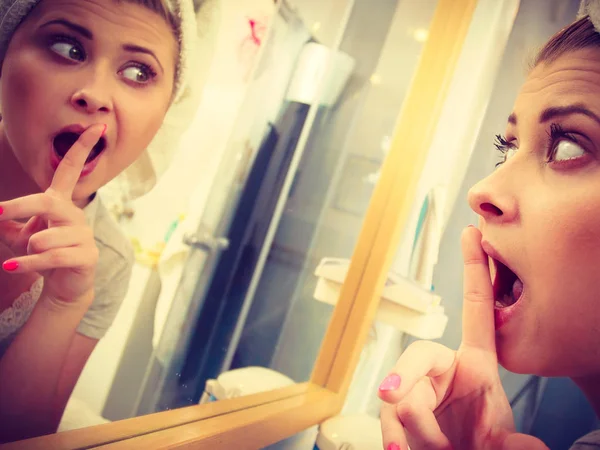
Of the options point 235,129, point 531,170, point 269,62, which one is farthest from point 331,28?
point 531,170

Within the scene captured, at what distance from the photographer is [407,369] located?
56 cm

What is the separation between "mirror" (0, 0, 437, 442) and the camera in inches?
28.0

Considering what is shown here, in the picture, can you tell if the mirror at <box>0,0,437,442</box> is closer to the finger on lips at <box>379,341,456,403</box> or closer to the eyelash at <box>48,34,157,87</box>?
the eyelash at <box>48,34,157,87</box>

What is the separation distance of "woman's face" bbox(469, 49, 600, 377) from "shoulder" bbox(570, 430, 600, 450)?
90 millimetres

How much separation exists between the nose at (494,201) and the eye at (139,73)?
0.52m

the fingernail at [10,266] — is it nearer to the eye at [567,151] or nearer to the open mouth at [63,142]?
the open mouth at [63,142]

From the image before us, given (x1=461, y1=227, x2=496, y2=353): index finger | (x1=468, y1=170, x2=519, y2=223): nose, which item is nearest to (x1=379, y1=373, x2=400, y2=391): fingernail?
(x1=461, y1=227, x2=496, y2=353): index finger

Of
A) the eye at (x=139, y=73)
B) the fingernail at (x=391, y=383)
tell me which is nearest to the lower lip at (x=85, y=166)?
the eye at (x=139, y=73)

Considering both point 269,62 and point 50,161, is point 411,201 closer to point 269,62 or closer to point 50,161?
point 269,62

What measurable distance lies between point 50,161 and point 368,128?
3.34ft

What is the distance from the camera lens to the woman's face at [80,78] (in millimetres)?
494

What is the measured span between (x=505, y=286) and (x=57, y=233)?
2.13ft

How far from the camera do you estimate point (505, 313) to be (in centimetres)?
63

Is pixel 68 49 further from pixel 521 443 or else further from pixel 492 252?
pixel 521 443
